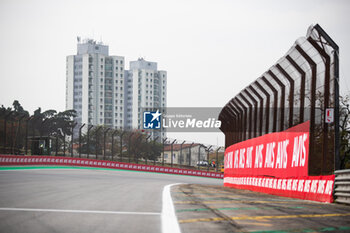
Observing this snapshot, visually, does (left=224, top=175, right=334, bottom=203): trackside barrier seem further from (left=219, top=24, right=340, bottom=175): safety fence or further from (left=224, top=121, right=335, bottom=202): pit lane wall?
(left=219, top=24, right=340, bottom=175): safety fence

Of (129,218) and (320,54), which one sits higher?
(320,54)

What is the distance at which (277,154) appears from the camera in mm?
15039

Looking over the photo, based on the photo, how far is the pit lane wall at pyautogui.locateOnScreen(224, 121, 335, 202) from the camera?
11.3 m

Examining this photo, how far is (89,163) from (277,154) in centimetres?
3840

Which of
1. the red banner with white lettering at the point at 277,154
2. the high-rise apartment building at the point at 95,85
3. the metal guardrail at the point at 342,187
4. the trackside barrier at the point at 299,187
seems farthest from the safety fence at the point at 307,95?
the high-rise apartment building at the point at 95,85

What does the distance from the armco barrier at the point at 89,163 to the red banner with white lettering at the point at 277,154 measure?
2454 centimetres

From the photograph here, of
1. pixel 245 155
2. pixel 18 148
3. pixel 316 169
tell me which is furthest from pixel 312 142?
pixel 18 148

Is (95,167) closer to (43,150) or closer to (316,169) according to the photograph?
(43,150)

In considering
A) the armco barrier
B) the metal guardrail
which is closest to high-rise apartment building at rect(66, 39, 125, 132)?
the armco barrier

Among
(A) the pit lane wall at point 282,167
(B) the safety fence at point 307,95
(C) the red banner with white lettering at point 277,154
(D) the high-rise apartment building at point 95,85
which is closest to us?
(A) the pit lane wall at point 282,167

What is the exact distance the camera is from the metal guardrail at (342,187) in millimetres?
9461

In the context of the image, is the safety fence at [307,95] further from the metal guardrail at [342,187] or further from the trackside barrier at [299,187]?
the metal guardrail at [342,187]

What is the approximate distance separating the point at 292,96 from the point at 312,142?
1710mm

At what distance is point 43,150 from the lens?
46.6 meters
